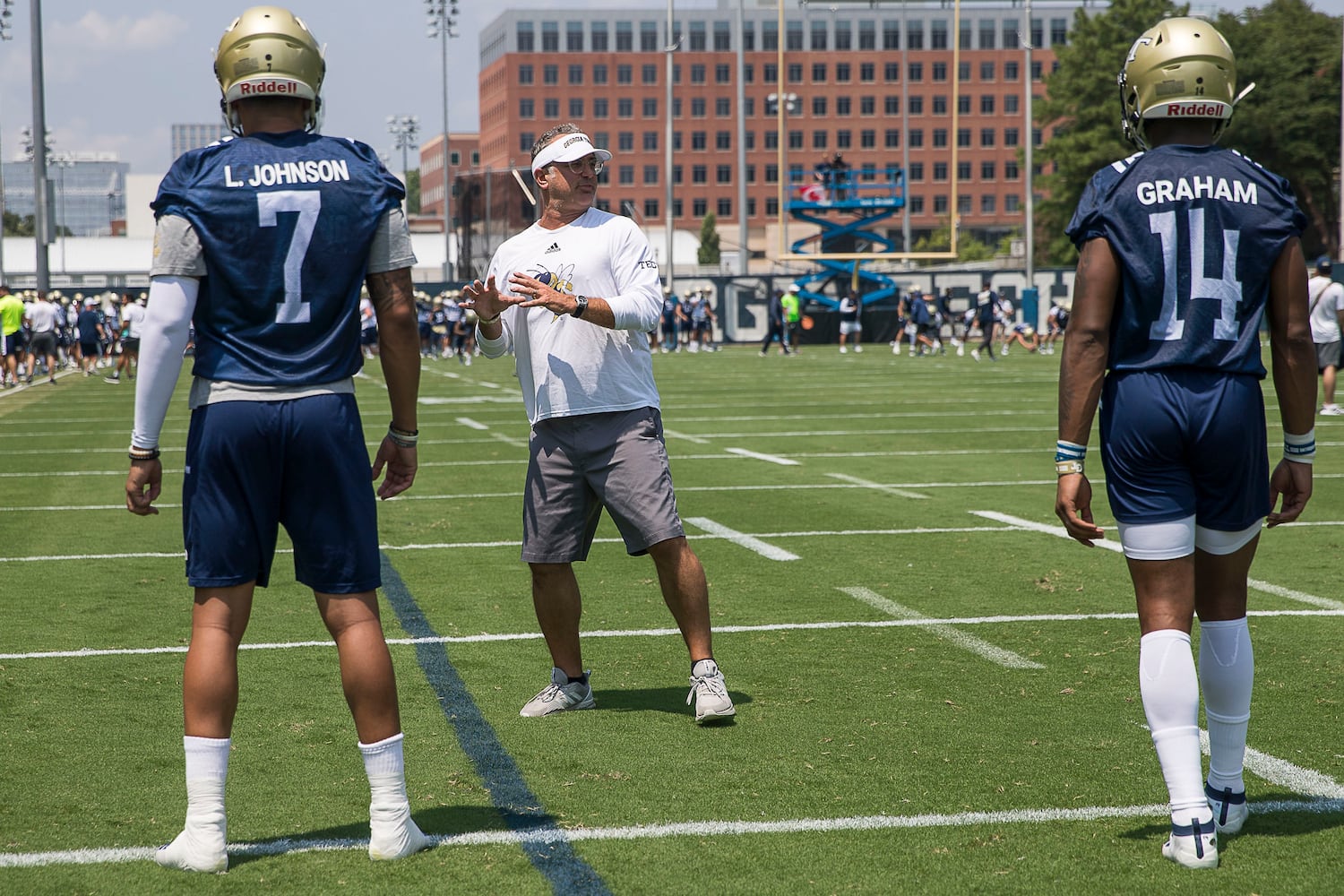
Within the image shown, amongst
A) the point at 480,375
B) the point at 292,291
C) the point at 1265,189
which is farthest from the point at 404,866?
the point at 480,375

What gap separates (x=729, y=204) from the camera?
484 ft

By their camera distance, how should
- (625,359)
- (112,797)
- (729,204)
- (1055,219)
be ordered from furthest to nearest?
(729,204) < (1055,219) < (625,359) < (112,797)

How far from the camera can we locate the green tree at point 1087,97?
2963 inches

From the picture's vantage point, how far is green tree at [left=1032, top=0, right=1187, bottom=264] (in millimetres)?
75250

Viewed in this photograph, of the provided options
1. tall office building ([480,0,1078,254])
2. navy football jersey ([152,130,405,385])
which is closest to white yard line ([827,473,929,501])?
navy football jersey ([152,130,405,385])

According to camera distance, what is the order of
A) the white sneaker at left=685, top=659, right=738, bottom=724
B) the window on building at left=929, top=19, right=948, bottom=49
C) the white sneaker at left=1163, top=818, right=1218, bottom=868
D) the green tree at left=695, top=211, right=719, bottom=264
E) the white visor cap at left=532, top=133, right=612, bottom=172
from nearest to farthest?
1. the white sneaker at left=1163, top=818, right=1218, bottom=868
2. the white sneaker at left=685, top=659, right=738, bottom=724
3. the white visor cap at left=532, top=133, right=612, bottom=172
4. the green tree at left=695, top=211, right=719, bottom=264
5. the window on building at left=929, top=19, right=948, bottom=49

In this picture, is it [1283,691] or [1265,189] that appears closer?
[1265,189]

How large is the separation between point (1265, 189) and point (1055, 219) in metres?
79.5

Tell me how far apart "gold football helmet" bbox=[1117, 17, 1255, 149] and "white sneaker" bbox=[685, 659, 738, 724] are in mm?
2332

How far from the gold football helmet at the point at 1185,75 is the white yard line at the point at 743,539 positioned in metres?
5.33

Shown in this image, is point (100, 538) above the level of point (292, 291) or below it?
below

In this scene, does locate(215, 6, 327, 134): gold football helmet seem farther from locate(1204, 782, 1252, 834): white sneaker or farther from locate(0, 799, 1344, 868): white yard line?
locate(1204, 782, 1252, 834): white sneaker

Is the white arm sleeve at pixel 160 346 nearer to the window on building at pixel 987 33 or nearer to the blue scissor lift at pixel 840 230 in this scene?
the blue scissor lift at pixel 840 230

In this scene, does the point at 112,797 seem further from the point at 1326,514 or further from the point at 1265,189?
the point at 1326,514
